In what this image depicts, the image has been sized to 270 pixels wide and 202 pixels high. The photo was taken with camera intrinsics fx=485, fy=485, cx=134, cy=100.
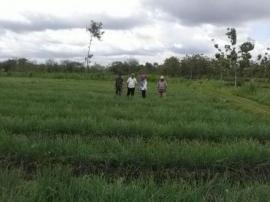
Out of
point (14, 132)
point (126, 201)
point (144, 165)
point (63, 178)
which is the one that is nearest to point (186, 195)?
point (126, 201)

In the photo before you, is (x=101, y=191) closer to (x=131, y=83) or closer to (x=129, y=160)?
(x=129, y=160)

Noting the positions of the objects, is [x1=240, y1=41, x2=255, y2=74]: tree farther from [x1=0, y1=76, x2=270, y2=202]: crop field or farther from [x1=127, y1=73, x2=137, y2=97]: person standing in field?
[x1=0, y1=76, x2=270, y2=202]: crop field

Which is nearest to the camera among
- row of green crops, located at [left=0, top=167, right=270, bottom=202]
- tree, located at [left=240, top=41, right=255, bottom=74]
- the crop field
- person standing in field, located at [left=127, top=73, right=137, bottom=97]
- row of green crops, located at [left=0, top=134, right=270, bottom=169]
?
row of green crops, located at [left=0, top=167, right=270, bottom=202]

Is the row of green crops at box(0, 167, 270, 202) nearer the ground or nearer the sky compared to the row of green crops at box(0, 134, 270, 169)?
nearer the sky

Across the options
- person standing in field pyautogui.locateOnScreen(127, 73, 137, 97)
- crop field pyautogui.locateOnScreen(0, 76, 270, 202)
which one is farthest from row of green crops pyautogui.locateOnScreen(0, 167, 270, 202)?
person standing in field pyautogui.locateOnScreen(127, 73, 137, 97)

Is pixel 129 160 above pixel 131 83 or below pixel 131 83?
below

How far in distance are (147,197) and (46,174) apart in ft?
4.47

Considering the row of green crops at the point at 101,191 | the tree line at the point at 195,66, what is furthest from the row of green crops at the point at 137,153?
the tree line at the point at 195,66

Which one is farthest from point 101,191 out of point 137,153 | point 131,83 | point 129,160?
point 131,83

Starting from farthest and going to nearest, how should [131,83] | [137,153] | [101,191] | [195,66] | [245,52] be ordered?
[195,66], [245,52], [131,83], [137,153], [101,191]

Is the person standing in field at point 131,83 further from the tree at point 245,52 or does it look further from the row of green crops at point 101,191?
the tree at point 245,52

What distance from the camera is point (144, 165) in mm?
8594

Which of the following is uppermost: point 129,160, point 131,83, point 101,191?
point 131,83

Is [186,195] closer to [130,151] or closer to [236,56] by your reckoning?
[130,151]
